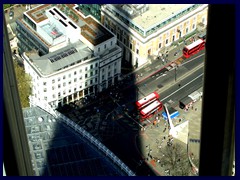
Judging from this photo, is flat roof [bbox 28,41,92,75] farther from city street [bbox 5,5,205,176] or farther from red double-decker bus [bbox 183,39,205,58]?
red double-decker bus [bbox 183,39,205,58]

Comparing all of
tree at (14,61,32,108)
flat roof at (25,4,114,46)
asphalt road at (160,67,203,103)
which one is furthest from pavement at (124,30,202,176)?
tree at (14,61,32,108)

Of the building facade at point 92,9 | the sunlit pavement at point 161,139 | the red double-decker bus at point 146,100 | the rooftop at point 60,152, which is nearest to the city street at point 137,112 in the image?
the sunlit pavement at point 161,139

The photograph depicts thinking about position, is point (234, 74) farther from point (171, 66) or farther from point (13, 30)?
point (13, 30)

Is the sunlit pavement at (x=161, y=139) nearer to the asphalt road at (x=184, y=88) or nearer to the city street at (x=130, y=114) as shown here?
the city street at (x=130, y=114)

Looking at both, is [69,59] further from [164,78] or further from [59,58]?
[164,78]

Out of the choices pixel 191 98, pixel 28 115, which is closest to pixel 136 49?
pixel 191 98

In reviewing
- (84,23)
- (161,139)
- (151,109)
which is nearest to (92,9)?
(84,23)
